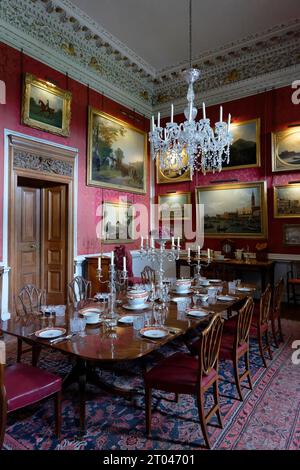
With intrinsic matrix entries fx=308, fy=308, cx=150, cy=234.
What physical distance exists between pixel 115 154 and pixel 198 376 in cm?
612

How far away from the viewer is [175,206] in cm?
856

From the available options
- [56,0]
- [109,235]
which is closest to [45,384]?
[109,235]

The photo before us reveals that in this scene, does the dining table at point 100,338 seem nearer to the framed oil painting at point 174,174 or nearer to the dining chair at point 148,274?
the dining chair at point 148,274

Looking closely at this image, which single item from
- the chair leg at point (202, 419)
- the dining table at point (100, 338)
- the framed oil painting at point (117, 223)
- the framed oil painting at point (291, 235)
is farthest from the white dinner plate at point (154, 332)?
the framed oil painting at point (291, 235)

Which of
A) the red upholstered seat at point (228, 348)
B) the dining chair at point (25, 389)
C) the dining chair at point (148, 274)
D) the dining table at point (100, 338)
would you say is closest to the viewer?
the dining chair at point (25, 389)

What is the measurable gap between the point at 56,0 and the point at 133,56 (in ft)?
7.26

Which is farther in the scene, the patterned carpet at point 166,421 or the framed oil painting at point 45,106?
the framed oil painting at point 45,106

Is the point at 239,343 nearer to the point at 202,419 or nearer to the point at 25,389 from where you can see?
the point at 202,419

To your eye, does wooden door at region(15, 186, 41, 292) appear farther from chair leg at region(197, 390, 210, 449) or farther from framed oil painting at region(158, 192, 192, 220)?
chair leg at region(197, 390, 210, 449)

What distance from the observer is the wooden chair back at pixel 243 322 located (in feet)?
9.92

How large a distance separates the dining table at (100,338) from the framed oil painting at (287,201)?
401 cm

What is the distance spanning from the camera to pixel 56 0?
549cm

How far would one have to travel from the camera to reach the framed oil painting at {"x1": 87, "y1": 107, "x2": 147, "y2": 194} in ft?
22.8
